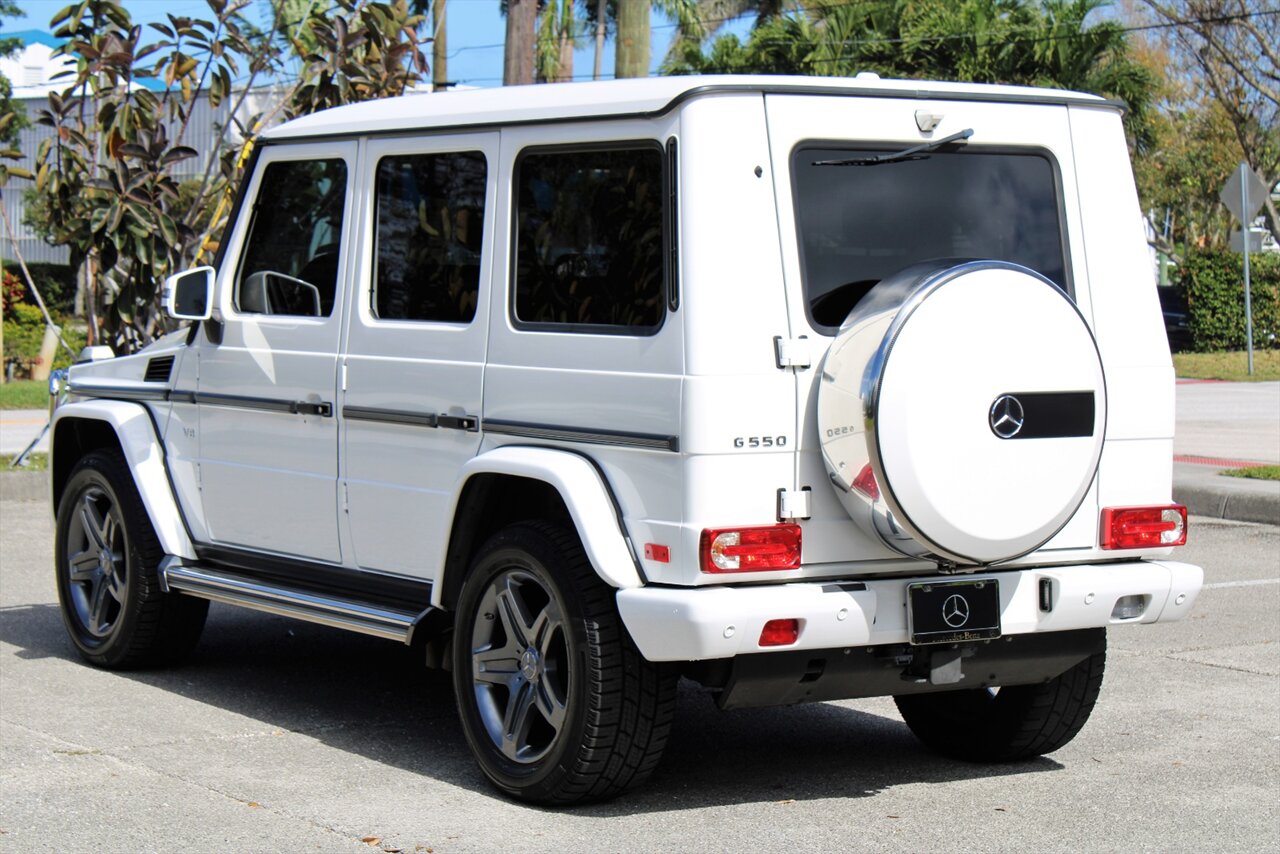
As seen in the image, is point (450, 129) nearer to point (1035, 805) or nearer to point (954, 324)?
point (954, 324)

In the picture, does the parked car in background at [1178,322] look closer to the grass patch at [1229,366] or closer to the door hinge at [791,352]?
the grass patch at [1229,366]

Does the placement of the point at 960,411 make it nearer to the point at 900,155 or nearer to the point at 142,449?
the point at 900,155

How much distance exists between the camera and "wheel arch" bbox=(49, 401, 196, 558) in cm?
750

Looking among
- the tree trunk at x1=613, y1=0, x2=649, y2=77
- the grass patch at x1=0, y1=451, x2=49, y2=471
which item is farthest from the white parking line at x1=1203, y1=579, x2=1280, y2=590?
the grass patch at x1=0, y1=451, x2=49, y2=471

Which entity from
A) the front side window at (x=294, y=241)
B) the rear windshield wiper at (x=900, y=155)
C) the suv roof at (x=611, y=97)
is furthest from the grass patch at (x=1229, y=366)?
the rear windshield wiper at (x=900, y=155)

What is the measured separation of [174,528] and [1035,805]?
363 centimetres

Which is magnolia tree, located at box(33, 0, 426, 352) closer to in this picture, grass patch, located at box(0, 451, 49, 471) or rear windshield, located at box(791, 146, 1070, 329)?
grass patch, located at box(0, 451, 49, 471)

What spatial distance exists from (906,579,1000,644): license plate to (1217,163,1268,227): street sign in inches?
728

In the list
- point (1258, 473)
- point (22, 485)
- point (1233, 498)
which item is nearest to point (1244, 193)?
point (1258, 473)

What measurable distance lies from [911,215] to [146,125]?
27.4 feet

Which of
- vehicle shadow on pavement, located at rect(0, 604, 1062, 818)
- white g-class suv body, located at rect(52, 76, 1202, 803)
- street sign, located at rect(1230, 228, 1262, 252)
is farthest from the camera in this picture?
street sign, located at rect(1230, 228, 1262, 252)

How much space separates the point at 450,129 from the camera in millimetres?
6254

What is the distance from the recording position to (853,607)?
5.30 metres

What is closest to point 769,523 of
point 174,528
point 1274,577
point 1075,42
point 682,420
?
point 682,420
